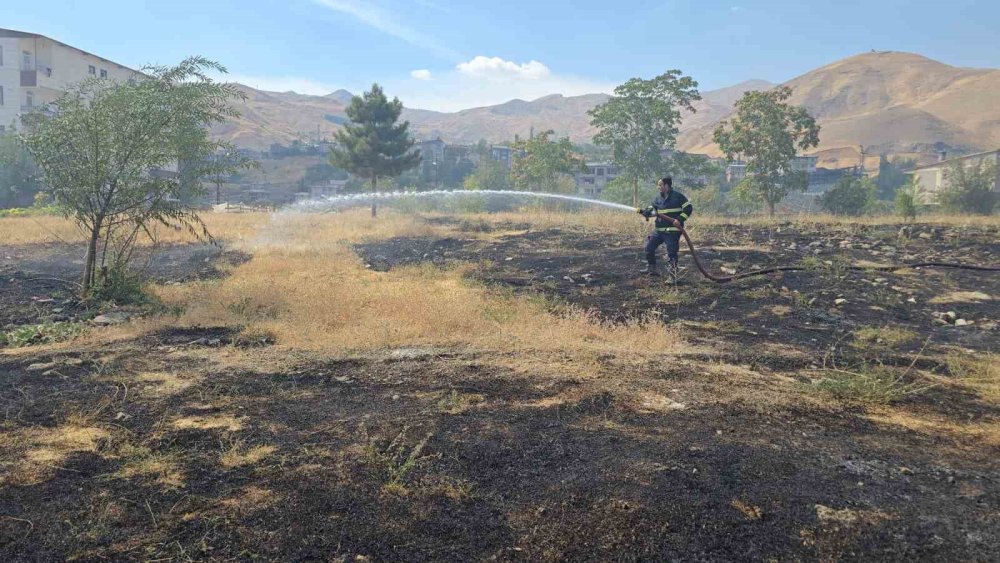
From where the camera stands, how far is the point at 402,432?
3.67m

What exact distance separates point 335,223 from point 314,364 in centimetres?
1632

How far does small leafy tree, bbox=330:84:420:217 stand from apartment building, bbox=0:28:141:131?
1754 cm

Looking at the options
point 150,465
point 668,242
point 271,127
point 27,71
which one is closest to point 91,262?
point 150,465

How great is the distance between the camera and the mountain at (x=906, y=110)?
117188mm

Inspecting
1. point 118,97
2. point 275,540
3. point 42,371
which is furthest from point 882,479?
point 118,97

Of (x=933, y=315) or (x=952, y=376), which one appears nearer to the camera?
(x=952, y=376)

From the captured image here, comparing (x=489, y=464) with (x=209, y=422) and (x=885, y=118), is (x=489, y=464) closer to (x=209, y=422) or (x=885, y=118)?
(x=209, y=422)

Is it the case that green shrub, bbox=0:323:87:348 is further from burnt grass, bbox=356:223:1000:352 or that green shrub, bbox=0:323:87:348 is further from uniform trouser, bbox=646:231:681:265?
uniform trouser, bbox=646:231:681:265

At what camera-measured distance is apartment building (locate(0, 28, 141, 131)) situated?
36.3 meters

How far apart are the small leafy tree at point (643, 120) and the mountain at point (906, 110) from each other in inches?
3681

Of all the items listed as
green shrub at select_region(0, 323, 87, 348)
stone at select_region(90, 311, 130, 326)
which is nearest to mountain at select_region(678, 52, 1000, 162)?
stone at select_region(90, 311, 130, 326)

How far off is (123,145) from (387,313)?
14.6ft

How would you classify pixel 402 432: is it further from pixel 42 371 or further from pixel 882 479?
pixel 42 371

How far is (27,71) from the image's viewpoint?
3697 cm
